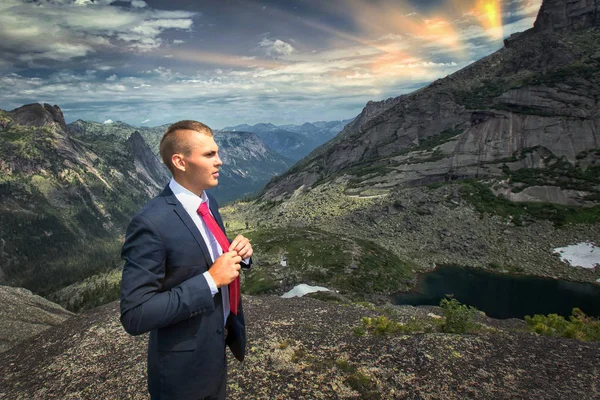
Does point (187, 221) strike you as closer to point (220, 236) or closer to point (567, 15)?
point (220, 236)

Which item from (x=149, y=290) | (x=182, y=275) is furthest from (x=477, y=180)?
(x=149, y=290)

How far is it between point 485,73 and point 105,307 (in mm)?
211010

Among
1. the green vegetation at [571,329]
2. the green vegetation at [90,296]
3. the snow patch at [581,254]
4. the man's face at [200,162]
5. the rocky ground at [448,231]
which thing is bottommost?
the green vegetation at [90,296]

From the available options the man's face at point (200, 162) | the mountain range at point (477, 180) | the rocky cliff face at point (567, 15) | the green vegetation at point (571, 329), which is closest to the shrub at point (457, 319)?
the green vegetation at point (571, 329)

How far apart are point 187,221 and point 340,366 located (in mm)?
9439

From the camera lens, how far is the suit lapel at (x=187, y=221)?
145 inches

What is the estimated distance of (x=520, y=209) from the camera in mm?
94312

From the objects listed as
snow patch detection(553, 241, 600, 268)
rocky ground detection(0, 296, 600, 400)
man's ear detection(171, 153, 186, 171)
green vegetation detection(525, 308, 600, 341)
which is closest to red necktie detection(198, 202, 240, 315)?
man's ear detection(171, 153, 186, 171)

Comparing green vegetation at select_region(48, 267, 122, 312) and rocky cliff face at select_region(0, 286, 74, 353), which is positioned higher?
rocky cliff face at select_region(0, 286, 74, 353)

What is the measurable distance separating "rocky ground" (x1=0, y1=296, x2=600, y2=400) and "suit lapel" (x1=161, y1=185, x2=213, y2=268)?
313 inches

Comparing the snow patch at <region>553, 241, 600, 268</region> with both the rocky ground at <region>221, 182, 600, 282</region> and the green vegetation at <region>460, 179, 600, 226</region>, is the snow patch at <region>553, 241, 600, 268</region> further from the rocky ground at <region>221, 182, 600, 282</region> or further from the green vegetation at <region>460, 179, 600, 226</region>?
the green vegetation at <region>460, 179, 600, 226</region>

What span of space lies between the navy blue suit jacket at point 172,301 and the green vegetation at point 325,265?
166 ft

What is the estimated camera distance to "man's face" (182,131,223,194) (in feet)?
12.5

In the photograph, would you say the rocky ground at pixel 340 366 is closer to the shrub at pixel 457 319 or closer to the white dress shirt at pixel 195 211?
the shrub at pixel 457 319
